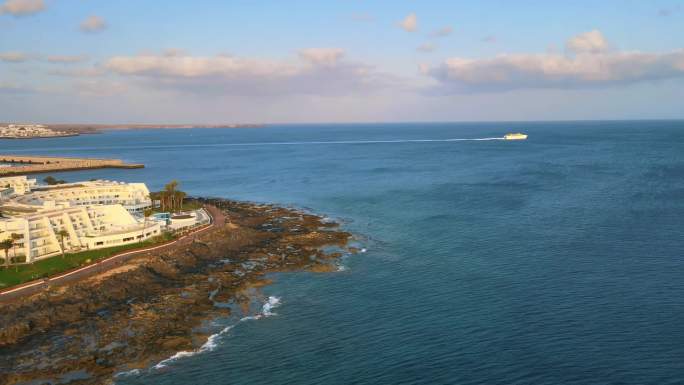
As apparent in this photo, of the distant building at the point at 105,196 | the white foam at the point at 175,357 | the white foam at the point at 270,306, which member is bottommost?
the white foam at the point at 175,357

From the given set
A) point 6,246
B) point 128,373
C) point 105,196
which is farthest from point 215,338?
point 105,196

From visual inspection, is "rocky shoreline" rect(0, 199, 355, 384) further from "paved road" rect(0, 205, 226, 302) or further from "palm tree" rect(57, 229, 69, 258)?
"palm tree" rect(57, 229, 69, 258)

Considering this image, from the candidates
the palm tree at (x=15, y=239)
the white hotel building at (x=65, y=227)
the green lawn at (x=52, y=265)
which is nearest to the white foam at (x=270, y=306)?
the green lawn at (x=52, y=265)

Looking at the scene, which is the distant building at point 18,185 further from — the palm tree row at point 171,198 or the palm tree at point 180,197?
the palm tree at point 180,197

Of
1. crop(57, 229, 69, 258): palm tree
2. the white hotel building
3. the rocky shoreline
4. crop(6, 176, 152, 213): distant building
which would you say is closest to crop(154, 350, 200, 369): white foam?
the rocky shoreline

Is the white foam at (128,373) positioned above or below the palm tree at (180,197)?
below

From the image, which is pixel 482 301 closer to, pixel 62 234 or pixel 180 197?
pixel 62 234

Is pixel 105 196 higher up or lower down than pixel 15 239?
higher up
